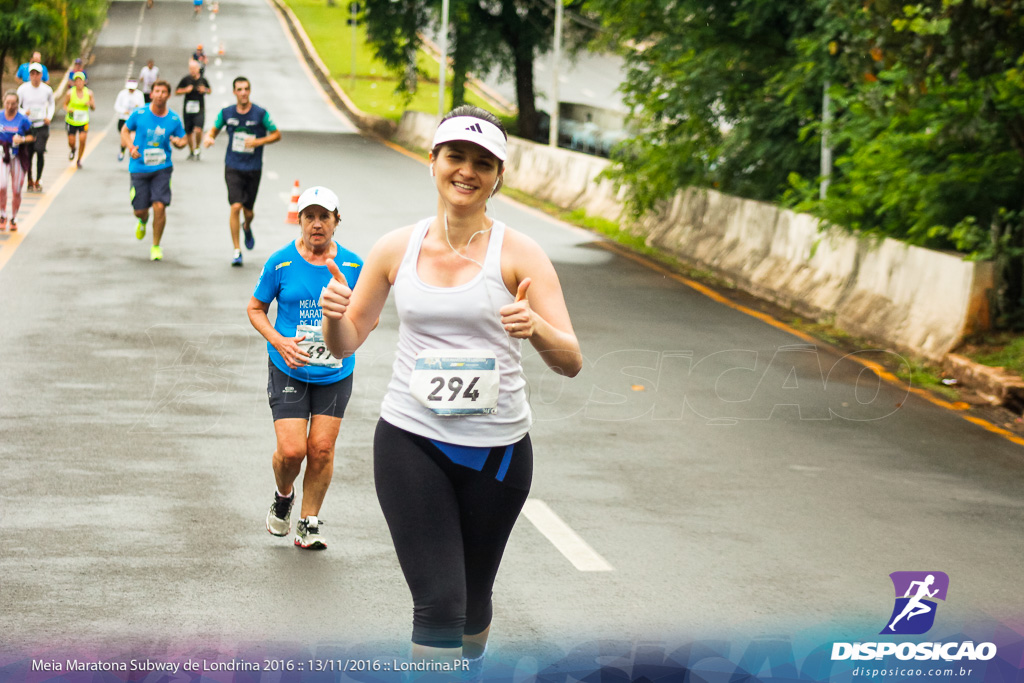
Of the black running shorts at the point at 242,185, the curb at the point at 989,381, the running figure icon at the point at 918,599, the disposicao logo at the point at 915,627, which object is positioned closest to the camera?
the disposicao logo at the point at 915,627

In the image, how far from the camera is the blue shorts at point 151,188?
1623 centimetres

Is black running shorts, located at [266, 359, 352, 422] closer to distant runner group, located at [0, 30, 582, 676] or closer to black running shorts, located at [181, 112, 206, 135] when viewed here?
distant runner group, located at [0, 30, 582, 676]

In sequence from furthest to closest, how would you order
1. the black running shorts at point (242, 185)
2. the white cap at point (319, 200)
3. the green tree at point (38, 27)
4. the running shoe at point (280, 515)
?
the green tree at point (38, 27)
the black running shorts at point (242, 185)
the running shoe at point (280, 515)
the white cap at point (319, 200)

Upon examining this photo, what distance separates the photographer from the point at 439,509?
427 cm

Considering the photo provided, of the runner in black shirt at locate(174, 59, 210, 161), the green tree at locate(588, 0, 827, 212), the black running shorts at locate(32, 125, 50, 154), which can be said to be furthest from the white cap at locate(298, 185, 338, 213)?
the runner in black shirt at locate(174, 59, 210, 161)

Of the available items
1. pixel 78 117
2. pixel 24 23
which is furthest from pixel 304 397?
pixel 24 23

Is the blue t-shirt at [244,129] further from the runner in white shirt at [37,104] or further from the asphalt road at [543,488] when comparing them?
the runner in white shirt at [37,104]

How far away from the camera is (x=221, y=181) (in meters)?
26.2

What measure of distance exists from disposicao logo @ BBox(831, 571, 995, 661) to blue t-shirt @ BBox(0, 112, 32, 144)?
15064 mm

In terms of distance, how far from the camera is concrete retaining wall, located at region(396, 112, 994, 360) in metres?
12.0

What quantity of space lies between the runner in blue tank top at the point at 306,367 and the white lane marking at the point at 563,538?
1190mm

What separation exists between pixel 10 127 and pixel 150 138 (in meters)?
3.62

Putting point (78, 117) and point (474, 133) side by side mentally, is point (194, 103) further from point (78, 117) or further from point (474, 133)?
point (474, 133)

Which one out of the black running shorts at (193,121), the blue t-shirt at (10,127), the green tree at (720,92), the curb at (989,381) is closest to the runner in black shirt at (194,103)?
the black running shorts at (193,121)
